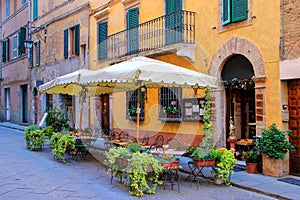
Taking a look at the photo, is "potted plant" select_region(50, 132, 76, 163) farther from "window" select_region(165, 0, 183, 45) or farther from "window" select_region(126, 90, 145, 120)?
"window" select_region(165, 0, 183, 45)

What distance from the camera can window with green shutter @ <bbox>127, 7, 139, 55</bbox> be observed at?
1364cm

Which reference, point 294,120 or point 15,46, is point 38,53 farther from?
point 294,120

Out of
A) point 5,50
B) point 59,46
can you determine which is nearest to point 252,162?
point 59,46

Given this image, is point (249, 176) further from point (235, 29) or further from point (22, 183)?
point (22, 183)

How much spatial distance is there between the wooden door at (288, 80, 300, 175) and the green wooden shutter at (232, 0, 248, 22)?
219 cm

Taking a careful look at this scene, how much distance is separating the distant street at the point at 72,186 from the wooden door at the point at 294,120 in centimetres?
195

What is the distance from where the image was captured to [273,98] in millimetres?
8445

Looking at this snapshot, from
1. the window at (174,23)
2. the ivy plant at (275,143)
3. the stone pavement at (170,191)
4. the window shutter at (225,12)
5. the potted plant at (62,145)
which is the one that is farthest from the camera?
the window at (174,23)

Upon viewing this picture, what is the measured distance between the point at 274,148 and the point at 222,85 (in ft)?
9.39

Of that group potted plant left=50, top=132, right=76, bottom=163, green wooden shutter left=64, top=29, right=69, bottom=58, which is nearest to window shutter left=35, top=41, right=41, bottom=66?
green wooden shutter left=64, top=29, right=69, bottom=58

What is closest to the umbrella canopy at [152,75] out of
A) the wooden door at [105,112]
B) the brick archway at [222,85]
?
the brick archway at [222,85]

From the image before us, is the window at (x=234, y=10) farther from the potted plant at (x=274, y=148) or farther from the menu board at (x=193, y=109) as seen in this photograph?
the potted plant at (x=274, y=148)

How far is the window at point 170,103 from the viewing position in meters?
11.7

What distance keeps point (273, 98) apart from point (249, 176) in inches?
77.2
